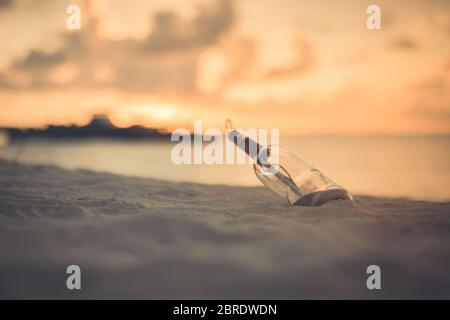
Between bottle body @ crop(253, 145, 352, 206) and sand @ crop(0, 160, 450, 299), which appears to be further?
bottle body @ crop(253, 145, 352, 206)

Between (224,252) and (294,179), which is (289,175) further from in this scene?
(224,252)

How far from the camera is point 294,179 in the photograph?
4.23 m

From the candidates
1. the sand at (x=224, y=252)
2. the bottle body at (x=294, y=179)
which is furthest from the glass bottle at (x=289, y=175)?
the sand at (x=224, y=252)

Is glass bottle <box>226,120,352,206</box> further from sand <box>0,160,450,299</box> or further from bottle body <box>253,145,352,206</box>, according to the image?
sand <box>0,160,450,299</box>

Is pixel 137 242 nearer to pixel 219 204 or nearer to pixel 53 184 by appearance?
pixel 219 204

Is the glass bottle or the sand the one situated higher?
the glass bottle

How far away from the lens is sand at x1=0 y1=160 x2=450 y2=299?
2.30m

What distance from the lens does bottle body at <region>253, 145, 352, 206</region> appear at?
394 cm

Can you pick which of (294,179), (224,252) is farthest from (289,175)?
(224,252)

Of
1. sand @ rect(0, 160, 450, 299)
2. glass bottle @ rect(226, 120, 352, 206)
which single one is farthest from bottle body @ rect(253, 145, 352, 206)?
sand @ rect(0, 160, 450, 299)

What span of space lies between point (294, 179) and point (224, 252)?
1.75 metres

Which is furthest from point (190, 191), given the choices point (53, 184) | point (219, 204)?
point (53, 184)

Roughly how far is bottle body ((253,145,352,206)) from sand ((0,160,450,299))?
171 millimetres

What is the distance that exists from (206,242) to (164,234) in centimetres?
33
